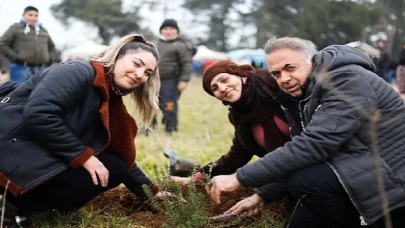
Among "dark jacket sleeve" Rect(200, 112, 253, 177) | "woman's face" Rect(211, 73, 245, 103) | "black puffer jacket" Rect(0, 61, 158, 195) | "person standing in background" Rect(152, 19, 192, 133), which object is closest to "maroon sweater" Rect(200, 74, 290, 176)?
"dark jacket sleeve" Rect(200, 112, 253, 177)

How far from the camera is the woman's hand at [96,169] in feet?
9.55

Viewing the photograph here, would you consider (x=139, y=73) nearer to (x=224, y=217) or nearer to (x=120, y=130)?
(x=120, y=130)

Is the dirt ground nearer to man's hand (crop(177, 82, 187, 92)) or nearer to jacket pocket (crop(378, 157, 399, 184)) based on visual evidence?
jacket pocket (crop(378, 157, 399, 184))

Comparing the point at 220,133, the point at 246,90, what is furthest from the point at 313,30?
the point at 246,90

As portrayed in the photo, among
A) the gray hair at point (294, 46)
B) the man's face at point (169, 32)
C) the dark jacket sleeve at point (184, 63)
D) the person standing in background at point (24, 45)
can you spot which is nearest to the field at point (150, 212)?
the gray hair at point (294, 46)

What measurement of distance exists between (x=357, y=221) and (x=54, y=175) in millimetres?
1568

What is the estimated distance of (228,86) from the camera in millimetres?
3340

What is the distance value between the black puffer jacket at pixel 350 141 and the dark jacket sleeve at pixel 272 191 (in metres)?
0.67

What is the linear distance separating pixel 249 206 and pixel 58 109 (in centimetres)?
127

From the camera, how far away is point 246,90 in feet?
11.0

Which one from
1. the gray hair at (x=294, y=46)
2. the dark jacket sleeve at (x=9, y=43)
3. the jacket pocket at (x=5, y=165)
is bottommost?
the dark jacket sleeve at (x=9, y=43)

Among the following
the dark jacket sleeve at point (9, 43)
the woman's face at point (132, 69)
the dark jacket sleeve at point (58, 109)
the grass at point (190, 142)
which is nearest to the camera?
the dark jacket sleeve at point (58, 109)

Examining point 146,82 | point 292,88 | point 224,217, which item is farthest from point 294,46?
point 224,217

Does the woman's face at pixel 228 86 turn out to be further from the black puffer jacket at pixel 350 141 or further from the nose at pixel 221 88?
the black puffer jacket at pixel 350 141
